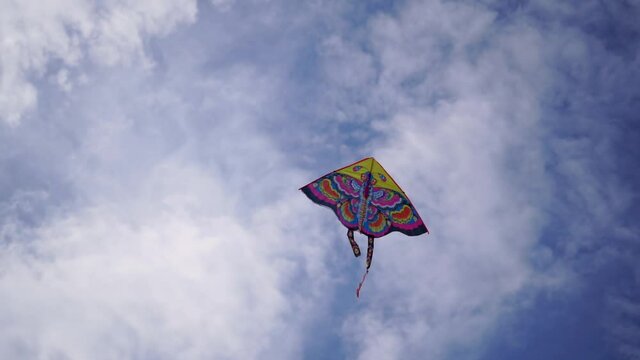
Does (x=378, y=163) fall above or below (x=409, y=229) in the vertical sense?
above

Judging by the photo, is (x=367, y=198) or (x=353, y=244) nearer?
(x=353, y=244)

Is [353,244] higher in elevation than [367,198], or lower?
lower

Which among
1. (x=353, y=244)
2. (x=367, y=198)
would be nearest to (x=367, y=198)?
(x=367, y=198)

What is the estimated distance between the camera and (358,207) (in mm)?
20547

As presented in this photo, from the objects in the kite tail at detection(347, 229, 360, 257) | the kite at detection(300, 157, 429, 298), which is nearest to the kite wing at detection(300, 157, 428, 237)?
the kite at detection(300, 157, 429, 298)

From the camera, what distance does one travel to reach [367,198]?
20656 millimetres

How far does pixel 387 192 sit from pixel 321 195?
3055 mm

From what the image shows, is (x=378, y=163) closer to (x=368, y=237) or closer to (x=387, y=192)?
(x=387, y=192)

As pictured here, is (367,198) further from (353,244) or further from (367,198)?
(353,244)

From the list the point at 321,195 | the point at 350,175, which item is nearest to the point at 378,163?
the point at 350,175

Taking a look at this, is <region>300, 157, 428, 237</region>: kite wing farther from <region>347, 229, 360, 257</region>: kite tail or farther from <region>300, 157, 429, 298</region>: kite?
<region>347, 229, 360, 257</region>: kite tail

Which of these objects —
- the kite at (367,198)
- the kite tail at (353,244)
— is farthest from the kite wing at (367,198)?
the kite tail at (353,244)

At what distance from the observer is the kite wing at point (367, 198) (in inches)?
805

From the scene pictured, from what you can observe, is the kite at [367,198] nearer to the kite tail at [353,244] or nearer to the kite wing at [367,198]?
the kite wing at [367,198]
